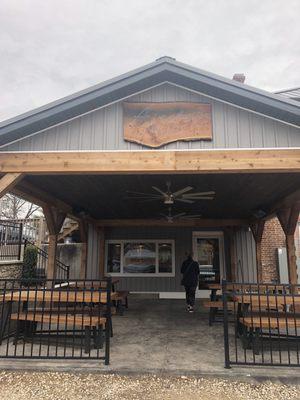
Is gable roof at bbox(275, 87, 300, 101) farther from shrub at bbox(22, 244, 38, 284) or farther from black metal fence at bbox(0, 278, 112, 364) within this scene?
black metal fence at bbox(0, 278, 112, 364)

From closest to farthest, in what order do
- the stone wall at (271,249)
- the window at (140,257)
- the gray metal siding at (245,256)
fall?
the stone wall at (271,249) < the gray metal siding at (245,256) < the window at (140,257)

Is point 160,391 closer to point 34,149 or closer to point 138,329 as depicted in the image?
point 138,329

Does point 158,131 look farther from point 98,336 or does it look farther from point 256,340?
point 256,340

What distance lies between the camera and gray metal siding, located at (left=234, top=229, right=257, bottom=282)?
12.5 m

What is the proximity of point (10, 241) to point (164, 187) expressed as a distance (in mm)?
6666

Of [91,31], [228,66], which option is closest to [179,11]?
[91,31]

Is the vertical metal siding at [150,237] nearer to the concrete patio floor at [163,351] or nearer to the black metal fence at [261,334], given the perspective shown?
the concrete patio floor at [163,351]

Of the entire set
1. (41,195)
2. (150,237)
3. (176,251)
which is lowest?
(176,251)

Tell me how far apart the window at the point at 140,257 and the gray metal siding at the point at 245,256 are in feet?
8.35

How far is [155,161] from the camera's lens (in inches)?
209

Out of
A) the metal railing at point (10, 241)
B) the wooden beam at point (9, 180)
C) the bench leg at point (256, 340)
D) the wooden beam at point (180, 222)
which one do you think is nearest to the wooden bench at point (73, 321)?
the wooden beam at point (9, 180)

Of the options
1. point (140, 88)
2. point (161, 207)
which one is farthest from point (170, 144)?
point (161, 207)

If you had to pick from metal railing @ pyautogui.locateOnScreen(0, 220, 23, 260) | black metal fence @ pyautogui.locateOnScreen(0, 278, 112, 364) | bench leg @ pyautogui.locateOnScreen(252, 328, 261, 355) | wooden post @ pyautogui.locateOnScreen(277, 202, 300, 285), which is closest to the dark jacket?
wooden post @ pyautogui.locateOnScreen(277, 202, 300, 285)

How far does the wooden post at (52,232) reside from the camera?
8867 millimetres
